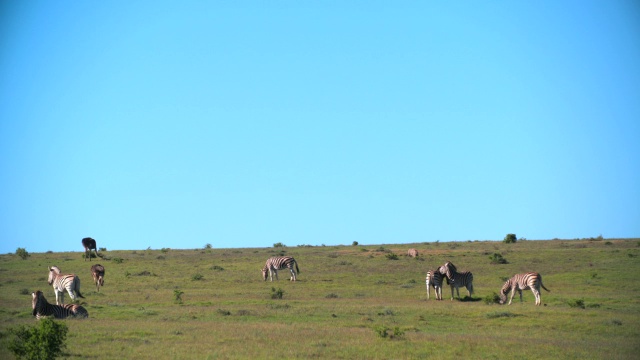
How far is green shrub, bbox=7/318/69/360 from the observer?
18188mm

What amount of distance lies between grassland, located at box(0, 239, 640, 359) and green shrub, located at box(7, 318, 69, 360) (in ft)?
2.41

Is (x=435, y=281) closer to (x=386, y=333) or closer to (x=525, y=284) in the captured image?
(x=525, y=284)

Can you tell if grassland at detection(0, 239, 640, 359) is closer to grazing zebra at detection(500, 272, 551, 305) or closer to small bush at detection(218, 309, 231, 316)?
small bush at detection(218, 309, 231, 316)

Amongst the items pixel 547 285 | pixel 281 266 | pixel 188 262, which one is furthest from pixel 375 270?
pixel 188 262

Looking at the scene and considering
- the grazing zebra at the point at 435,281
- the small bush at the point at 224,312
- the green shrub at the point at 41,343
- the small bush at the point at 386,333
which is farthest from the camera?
the grazing zebra at the point at 435,281

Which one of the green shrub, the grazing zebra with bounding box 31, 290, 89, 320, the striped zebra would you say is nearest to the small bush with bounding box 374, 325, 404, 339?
the green shrub

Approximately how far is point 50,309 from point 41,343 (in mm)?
6957

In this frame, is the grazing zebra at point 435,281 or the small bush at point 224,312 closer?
the small bush at point 224,312

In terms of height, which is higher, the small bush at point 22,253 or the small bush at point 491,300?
the small bush at point 22,253

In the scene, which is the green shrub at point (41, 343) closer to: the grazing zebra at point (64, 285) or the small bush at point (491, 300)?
the grazing zebra at point (64, 285)

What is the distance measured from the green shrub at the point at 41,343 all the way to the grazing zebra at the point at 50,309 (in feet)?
17.0

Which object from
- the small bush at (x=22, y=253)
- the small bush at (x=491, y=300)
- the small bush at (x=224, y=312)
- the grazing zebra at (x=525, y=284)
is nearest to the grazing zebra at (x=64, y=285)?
the small bush at (x=224, y=312)

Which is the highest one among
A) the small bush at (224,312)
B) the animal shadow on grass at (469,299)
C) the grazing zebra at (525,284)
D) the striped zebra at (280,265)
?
the striped zebra at (280,265)

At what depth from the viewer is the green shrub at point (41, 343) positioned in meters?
18.2
